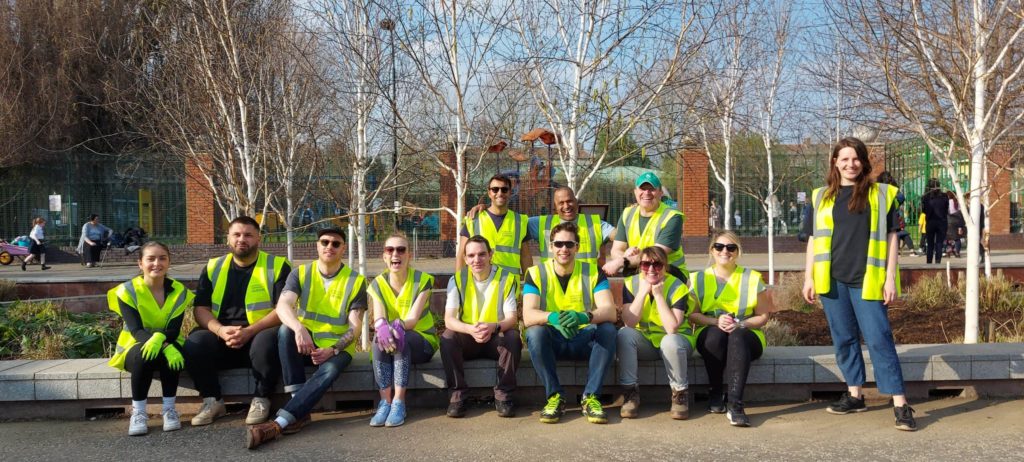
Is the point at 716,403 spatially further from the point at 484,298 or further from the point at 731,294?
the point at 484,298

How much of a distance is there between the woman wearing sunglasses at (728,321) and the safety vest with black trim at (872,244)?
0.41m

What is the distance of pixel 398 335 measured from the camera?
5152 millimetres

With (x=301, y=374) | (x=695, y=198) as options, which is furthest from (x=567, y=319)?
(x=695, y=198)

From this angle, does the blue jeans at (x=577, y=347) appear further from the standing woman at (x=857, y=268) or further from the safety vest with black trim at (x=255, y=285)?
the safety vest with black trim at (x=255, y=285)

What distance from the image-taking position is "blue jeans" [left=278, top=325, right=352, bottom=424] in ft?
16.4

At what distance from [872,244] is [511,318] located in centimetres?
233

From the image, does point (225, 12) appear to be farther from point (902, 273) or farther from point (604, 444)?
point (902, 273)

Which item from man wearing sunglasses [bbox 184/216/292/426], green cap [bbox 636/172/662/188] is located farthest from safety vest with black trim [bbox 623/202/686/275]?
man wearing sunglasses [bbox 184/216/292/426]

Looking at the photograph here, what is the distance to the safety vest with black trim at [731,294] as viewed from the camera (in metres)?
5.35

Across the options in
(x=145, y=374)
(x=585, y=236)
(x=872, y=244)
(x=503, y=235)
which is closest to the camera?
(x=872, y=244)

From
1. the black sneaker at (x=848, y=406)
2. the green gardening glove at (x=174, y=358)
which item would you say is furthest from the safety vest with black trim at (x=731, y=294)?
the green gardening glove at (x=174, y=358)

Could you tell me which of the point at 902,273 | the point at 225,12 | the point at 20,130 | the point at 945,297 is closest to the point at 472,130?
the point at 225,12

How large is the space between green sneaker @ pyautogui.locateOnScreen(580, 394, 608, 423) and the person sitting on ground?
1.58 feet

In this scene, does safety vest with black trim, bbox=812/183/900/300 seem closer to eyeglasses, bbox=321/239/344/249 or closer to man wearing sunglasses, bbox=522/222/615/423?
man wearing sunglasses, bbox=522/222/615/423
